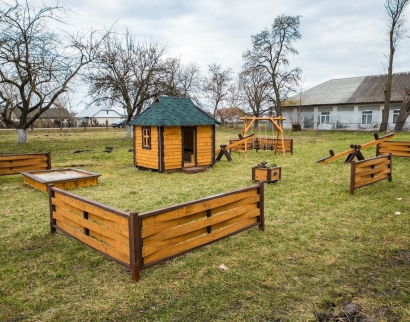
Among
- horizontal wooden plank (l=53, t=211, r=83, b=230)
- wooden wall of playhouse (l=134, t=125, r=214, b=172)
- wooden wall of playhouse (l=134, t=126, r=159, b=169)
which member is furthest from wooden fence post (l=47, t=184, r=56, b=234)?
wooden wall of playhouse (l=134, t=126, r=159, b=169)

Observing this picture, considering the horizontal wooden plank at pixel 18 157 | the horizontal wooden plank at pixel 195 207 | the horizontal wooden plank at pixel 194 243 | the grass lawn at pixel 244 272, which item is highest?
the horizontal wooden plank at pixel 18 157

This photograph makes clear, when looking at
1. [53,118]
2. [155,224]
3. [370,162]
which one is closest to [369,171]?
[370,162]

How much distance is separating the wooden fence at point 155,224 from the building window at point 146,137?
732 cm

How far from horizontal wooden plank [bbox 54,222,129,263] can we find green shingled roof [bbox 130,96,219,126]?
23.1 feet

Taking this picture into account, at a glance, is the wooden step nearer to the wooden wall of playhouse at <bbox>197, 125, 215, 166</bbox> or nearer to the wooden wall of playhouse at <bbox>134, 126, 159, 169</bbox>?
the wooden wall of playhouse at <bbox>197, 125, 215, 166</bbox>

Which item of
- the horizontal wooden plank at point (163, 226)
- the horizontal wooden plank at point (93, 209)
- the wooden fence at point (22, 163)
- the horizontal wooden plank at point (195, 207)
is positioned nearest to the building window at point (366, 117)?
the wooden fence at point (22, 163)

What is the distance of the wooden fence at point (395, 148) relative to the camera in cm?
1417

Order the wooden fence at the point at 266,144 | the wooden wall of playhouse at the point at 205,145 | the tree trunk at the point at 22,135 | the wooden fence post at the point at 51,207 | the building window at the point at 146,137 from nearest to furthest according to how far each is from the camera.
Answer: the wooden fence post at the point at 51,207 → the building window at the point at 146,137 → the wooden wall of playhouse at the point at 205,145 → the wooden fence at the point at 266,144 → the tree trunk at the point at 22,135

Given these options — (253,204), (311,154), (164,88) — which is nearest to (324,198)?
(253,204)

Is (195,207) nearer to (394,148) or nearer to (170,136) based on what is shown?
(170,136)

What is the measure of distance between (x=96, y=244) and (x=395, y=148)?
48.0 ft

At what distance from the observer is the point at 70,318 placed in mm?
3293

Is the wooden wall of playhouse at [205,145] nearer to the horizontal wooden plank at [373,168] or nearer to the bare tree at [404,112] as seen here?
the horizontal wooden plank at [373,168]

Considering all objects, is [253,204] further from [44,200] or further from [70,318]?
[44,200]
